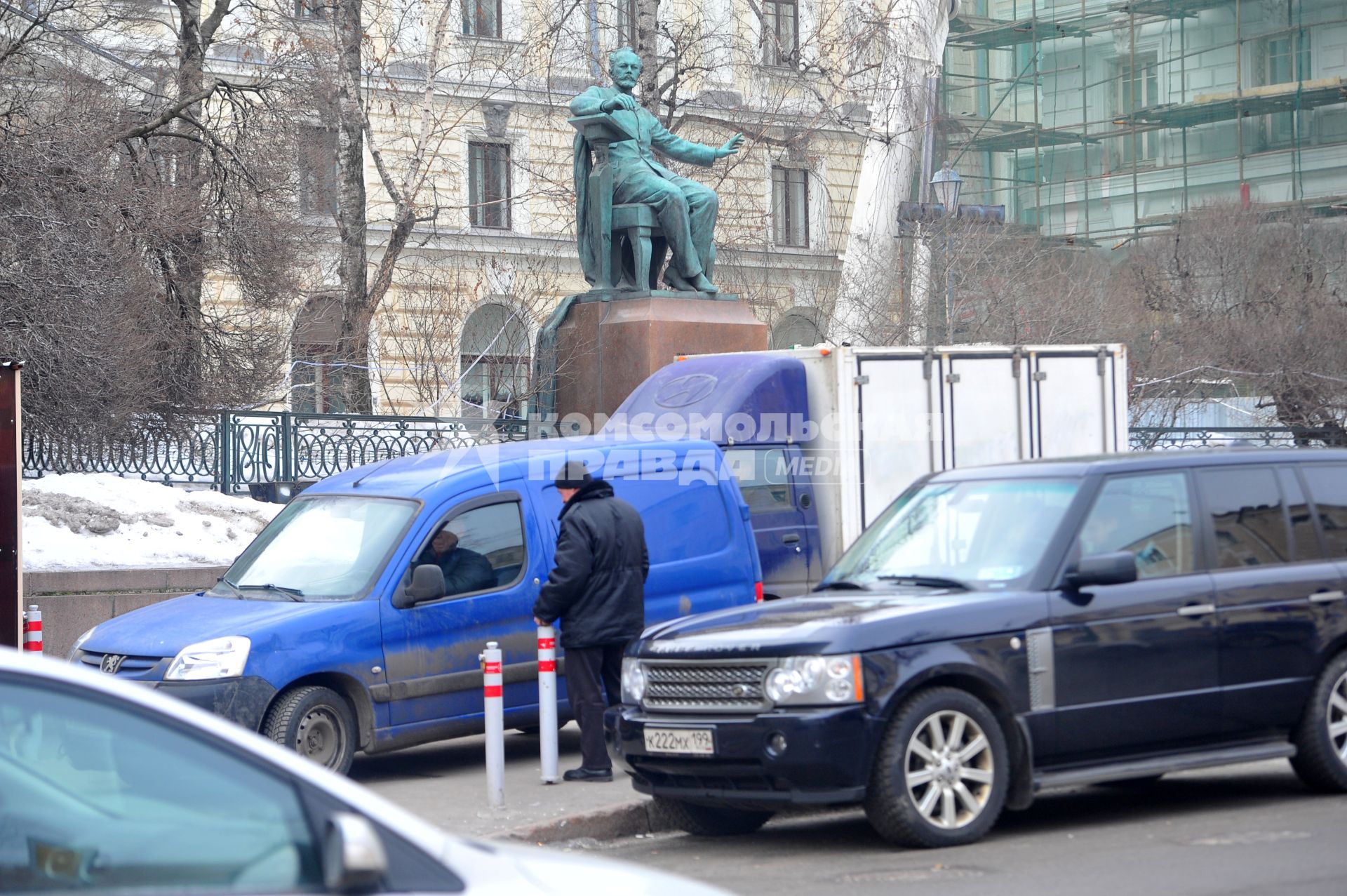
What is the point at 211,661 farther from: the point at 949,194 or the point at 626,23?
the point at 626,23

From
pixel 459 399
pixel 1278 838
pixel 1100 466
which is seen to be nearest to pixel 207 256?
pixel 459 399

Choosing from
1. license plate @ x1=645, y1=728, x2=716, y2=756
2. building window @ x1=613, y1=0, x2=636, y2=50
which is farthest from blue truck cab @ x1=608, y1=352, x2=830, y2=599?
building window @ x1=613, y1=0, x2=636, y2=50

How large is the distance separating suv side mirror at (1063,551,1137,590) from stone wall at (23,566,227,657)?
26.8ft

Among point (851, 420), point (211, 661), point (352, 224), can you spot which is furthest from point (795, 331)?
point (211, 661)

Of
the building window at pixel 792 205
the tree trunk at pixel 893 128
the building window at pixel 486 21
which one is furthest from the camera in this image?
the building window at pixel 792 205

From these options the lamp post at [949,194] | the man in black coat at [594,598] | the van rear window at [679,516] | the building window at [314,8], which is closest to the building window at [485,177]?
the building window at [314,8]

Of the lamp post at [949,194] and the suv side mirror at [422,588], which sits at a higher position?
the lamp post at [949,194]

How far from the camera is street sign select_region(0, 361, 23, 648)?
10516 millimetres

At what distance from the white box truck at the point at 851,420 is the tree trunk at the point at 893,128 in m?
12.1

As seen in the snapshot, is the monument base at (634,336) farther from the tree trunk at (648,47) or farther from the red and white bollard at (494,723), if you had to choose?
the red and white bollard at (494,723)

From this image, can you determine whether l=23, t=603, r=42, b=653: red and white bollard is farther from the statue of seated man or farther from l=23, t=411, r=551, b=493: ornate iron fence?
the statue of seated man

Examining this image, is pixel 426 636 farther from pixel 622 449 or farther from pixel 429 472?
pixel 622 449

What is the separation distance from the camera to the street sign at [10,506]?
34.5 feet

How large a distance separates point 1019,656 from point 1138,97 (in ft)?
130
